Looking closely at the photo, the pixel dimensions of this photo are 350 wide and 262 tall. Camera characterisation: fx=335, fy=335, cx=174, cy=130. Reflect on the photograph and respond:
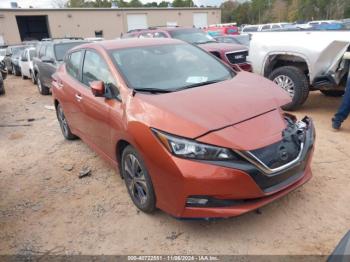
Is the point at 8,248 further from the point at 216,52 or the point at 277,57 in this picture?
the point at 216,52

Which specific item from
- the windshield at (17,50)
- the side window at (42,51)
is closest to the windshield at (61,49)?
the side window at (42,51)

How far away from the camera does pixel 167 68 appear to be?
3.95m

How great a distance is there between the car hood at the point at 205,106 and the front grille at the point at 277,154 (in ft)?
1.14

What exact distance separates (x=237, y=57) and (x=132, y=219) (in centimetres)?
689

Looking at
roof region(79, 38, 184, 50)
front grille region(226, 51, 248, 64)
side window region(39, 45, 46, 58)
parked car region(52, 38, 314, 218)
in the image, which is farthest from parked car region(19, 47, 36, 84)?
parked car region(52, 38, 314, 218)

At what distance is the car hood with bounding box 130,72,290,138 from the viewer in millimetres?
2891

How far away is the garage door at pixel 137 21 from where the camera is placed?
42.9 m

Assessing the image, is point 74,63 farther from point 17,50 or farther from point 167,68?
point 17,50

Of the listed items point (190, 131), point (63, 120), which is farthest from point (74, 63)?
point (190, 131)

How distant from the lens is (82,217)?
3.63m

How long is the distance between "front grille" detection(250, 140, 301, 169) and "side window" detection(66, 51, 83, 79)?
309 centimetres

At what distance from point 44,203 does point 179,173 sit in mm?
2105

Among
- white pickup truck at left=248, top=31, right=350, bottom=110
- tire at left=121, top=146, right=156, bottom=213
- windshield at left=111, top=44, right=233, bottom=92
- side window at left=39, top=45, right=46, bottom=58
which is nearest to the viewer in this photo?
tire at left=121, top=146, right=156, bottom=213

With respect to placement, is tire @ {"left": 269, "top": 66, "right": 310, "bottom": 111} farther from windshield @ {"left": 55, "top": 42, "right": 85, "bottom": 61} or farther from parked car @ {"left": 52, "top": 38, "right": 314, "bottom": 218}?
windshield @ {"left": 55, "top": 42, "right": 85, "bottom": 61}
